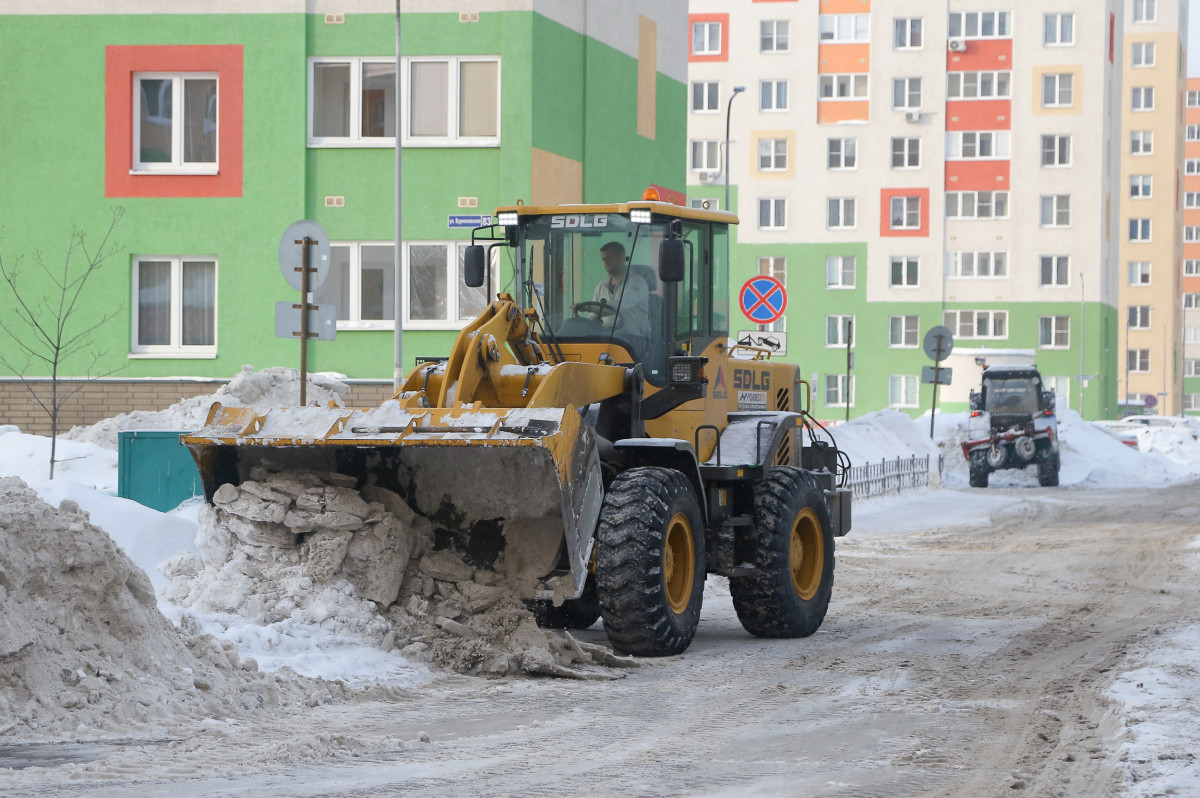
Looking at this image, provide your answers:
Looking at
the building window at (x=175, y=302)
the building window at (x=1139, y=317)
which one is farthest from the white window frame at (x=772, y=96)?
the building window at (x=175, y=302)

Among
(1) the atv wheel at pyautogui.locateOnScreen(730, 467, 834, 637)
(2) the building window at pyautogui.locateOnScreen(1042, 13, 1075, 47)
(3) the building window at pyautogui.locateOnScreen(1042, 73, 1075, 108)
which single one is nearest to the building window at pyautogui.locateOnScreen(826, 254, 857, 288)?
(3) the building window at pyautogui.locateOnScreen(1042, 73, 1075, 108)

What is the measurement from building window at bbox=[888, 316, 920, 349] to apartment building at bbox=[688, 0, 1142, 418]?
0.07m

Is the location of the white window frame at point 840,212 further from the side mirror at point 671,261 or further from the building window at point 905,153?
the side mirror at point 671,261

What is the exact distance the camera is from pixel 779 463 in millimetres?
11742

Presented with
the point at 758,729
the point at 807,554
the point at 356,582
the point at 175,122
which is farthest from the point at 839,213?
the point at 758,729

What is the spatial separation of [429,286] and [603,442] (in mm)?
15807

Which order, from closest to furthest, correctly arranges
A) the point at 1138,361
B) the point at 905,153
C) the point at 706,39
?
the point at 905,153, the point at 706,39, the point at 1138,361

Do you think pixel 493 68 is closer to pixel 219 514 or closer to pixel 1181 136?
pixel 219 514

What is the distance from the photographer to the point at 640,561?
9211mm

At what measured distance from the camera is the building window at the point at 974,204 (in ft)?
215

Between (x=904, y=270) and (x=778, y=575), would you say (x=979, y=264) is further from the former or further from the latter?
(x=778, y=575)

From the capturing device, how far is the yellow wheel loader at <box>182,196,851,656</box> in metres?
9.15

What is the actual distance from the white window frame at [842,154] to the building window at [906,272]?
4703 mm

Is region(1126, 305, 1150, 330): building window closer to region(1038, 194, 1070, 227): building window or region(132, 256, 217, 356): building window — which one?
region(1038, 194, 1070, 227): building window
